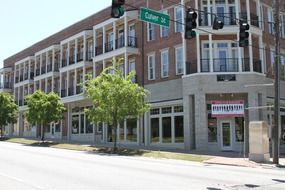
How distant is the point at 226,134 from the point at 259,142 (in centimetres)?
749

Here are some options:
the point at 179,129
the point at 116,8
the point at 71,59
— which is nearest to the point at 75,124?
the point at 71,59

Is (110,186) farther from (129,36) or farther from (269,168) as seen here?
(129,36)

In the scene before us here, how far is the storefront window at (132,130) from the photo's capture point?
3481 centimetres

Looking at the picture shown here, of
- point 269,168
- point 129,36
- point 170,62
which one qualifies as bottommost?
point 269,168

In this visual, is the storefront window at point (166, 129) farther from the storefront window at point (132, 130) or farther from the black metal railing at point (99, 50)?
the black metal railing at point (99, 50)

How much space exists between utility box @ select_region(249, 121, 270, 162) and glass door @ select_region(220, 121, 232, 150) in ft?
22.3

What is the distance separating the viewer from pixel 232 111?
2727 centimetres

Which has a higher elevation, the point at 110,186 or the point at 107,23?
the point at 107,23

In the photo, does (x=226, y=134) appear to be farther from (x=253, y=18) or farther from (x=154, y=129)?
(x=253, y=18)

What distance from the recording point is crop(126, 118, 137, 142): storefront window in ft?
114

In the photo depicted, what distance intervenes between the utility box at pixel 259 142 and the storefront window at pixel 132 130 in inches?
572

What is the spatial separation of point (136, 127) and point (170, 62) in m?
Result: 6.65

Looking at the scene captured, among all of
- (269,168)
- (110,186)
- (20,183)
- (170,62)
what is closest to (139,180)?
(110,186)

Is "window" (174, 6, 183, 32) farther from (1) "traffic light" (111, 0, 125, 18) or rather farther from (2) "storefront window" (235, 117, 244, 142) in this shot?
(1) "traffic light" (111, 0, 125, 18)
